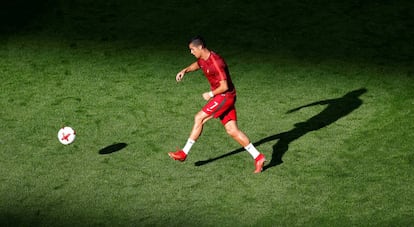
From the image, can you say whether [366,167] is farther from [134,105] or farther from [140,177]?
[134,105]

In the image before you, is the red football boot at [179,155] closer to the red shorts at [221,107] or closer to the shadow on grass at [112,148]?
the red shorts at [221,107]

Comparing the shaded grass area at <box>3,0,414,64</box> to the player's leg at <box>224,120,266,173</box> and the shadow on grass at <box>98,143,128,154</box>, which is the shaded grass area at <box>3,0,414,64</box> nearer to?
the shadow on grass at <box>98,143,128,154</box>

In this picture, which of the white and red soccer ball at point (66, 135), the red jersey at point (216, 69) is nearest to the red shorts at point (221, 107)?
the red jersey at point (216, 69)

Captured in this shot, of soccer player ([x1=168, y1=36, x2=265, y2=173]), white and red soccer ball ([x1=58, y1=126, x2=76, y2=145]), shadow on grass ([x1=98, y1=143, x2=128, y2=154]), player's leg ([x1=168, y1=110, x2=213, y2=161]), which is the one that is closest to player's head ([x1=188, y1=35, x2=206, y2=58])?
soccer player ([x1=168, y1=36, x2=265, y2=173])

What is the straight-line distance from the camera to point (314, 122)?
13359mm

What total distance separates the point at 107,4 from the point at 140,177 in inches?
326

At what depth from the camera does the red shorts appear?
11375 millimetres

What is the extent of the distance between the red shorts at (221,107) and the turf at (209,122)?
2.83 feet

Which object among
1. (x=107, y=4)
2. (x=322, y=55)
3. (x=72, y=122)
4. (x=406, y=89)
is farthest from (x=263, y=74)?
(x=107, y=4)

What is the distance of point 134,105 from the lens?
14.2 m

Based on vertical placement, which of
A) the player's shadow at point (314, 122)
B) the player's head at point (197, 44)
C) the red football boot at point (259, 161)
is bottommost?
the red football boot at point (259, 161)

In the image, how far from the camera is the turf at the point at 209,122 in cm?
1066

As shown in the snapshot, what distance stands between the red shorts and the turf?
86 centimetres

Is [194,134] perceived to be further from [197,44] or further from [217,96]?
[197,44]
